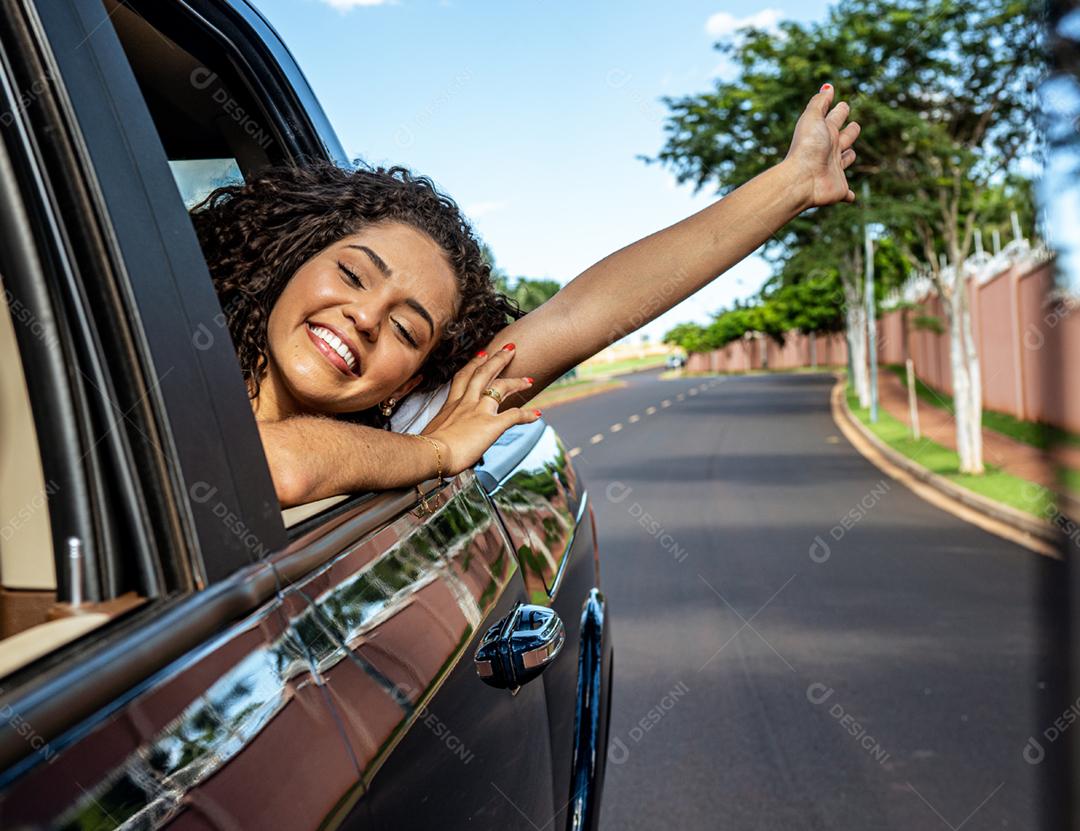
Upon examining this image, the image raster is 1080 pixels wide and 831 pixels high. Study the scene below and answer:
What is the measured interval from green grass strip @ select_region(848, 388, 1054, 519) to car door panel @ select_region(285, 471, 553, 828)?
5282mm

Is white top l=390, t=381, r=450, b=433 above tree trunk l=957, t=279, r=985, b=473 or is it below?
above

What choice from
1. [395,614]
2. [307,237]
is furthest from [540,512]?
[395,614]

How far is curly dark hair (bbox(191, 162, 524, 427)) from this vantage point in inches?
87.9

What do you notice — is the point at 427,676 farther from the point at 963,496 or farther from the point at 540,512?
the point at 963,496

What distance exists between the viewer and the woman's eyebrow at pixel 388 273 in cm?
219

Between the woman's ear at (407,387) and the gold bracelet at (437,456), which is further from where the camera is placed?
the woman's ear at (407,387)

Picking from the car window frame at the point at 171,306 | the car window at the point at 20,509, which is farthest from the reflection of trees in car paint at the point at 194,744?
the car window at the point at 20,509

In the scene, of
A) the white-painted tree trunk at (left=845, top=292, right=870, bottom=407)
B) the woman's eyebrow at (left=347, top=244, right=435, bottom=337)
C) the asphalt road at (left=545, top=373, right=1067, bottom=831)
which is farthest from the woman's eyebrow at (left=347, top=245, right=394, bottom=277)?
the white-painted tree trunk at (left=845, top=292, right=870, bottom=407)

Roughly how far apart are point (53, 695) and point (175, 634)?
0.18 meters

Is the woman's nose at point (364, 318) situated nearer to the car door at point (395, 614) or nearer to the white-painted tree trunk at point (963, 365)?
the car door at point (395, 614)

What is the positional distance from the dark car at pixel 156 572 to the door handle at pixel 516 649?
1cm

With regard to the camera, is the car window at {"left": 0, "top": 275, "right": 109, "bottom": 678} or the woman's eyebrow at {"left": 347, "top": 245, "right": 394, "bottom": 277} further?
the woman's eyebrow at {"left": 347, "top": 245, "right": 394, "bottom": 277}

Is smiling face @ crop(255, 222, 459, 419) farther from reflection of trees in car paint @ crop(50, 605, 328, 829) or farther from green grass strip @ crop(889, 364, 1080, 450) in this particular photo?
green grass strip @ crop(889, 364, 1080, 450)

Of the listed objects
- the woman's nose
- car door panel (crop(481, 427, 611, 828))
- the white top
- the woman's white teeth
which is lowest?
car door panel (crop(481, 427, 611, 828))
